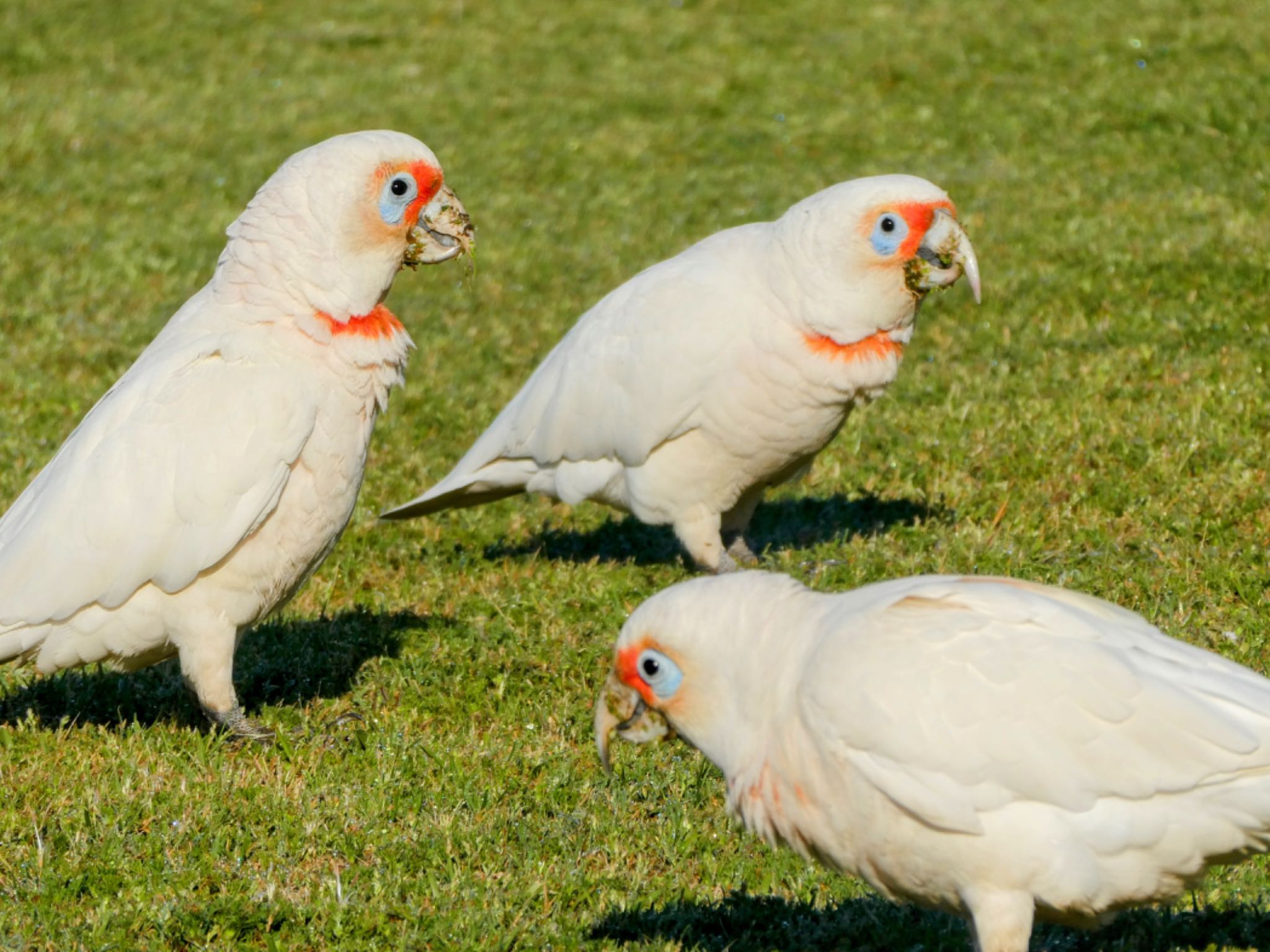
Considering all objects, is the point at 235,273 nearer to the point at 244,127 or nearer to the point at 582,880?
the point at 582,880

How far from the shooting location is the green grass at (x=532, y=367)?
3.95 m

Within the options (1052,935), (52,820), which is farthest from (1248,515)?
(52,820)

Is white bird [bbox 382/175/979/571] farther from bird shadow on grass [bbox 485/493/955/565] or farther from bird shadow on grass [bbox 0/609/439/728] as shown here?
bird shadow on grass [bbox 0/609/439/728]

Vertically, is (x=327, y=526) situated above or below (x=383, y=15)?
below

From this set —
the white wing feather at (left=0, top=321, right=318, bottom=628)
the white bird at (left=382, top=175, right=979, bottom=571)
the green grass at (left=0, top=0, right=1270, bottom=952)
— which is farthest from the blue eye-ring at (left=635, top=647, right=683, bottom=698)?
the white bird at (left=382, top=175, right=979, bottom=571)

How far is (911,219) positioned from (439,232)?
167cm

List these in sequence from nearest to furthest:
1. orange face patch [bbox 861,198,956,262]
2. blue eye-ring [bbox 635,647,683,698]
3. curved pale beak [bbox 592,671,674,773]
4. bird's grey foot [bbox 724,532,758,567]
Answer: blue eye-ring [bbox 635,647,683,698]
curved pale beak [bbox 592,671,674,773]
orange face patch [bbox 861,198,956,262]
bird's grey foot [bbox 724,532,758,567]

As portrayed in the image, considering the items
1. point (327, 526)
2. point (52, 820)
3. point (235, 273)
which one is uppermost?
point (235, 273)

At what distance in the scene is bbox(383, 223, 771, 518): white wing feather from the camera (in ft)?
18.6

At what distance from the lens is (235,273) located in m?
4.68

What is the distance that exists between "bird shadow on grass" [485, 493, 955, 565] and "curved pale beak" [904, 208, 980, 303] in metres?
1.32

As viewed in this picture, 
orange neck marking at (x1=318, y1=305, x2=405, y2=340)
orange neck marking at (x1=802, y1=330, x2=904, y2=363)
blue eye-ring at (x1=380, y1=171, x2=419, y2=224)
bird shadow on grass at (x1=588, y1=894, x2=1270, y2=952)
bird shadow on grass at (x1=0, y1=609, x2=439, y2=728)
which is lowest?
bird shadow on grass at (x1=0, y1=609, x2=439, y2=728)

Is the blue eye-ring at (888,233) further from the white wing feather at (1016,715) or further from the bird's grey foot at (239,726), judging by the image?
the bird's grey foot at (239,726)

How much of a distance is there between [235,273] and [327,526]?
2.68 ft
